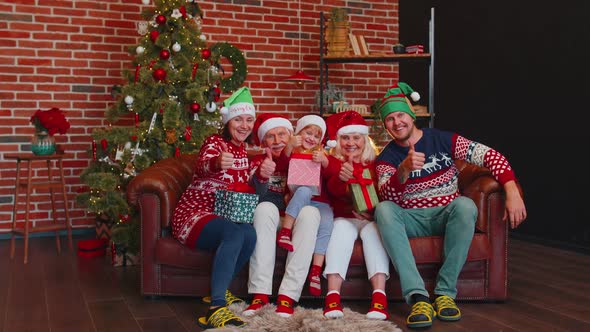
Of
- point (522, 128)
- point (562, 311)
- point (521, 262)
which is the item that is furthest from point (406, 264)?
point (522, 128)

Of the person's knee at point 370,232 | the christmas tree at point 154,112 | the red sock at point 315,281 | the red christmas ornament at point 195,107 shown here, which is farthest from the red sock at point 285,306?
the red christmas ornament at point 195,107

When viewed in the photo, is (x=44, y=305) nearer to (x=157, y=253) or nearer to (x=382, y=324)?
(x=157, y=253)

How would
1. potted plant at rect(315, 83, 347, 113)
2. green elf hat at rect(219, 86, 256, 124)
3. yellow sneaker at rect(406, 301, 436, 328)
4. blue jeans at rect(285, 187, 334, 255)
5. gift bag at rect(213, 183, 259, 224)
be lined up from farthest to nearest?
potted plant at rect(315, 83, 347, 113)
green elf hat at rect(219, 86, 256, 124)
blue jeans at rect(285, 187, 334, 255)
gift bag at rect(213, 183, 259, 224)
yellow sneaker at rect(406, 301, 436, 328)

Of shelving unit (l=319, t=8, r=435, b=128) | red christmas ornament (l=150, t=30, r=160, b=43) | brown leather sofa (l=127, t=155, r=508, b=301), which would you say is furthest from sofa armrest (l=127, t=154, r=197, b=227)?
shelving unit (l=319, t=8, r=435, b=128)

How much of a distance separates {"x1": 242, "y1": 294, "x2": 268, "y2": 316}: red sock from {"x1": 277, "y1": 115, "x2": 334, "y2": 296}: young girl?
0.24 metres

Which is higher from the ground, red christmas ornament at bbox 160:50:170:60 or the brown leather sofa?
red christmas ornament at bbox 160:50:170:60

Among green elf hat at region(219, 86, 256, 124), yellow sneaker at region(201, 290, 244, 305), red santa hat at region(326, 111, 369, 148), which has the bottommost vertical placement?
yellow sneaker at region(201, 290, 244, 305)

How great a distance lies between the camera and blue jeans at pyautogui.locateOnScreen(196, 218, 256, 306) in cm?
263

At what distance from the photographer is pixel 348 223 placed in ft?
9.47

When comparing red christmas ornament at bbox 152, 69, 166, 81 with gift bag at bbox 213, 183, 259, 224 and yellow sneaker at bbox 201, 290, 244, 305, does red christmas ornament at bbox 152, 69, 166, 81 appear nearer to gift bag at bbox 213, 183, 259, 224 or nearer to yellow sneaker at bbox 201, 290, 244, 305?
gift bag at bbox 213, 183, 259, 224

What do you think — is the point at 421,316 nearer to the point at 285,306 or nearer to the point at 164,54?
the point at 285,306

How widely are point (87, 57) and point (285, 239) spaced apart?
3090mm

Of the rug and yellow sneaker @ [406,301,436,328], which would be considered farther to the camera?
yellow sneaker @ [406,301,436,328]

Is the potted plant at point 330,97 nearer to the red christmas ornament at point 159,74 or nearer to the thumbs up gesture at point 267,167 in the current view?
the red christmas ornament at point 159,74
